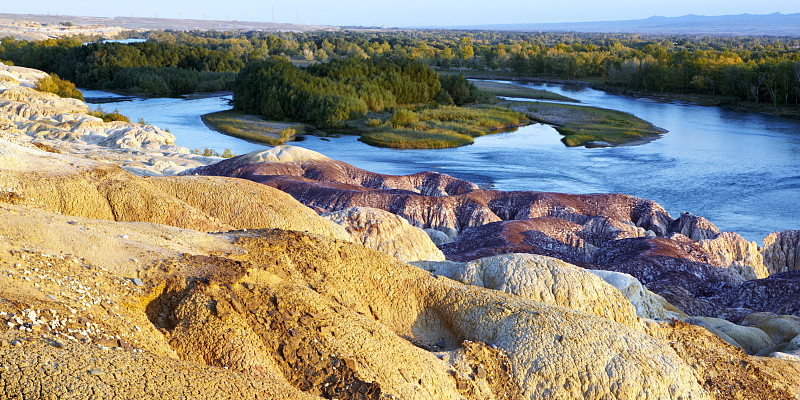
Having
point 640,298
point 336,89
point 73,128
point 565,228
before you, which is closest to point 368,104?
point 336,89

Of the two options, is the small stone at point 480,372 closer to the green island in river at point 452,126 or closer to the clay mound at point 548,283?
the clay mound at point 548,283

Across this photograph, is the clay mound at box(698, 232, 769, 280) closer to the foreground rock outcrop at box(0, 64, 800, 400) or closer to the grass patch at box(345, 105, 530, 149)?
the foreground rock outcrop at box(0, 64, 800, 400)

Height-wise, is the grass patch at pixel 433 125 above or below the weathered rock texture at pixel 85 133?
below

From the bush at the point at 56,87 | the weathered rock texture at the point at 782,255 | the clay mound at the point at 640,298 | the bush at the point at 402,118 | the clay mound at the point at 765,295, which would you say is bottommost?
the bush at the point at 402,118

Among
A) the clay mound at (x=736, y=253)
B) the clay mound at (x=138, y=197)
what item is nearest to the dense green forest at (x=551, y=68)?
the clay mound at (x=736, y=253)

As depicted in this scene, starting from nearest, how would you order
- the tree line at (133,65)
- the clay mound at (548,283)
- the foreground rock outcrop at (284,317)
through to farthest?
the foreground rock outcrop at (284,317) → the clay mound at (548,283) → the tree line at (133,65)
